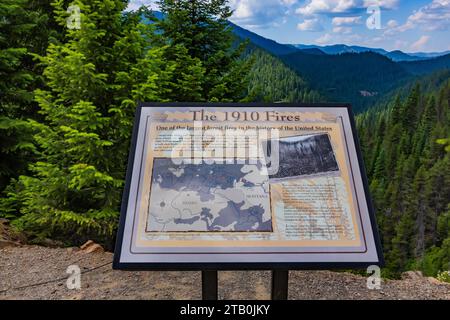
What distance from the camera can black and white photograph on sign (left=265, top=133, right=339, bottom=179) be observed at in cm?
254

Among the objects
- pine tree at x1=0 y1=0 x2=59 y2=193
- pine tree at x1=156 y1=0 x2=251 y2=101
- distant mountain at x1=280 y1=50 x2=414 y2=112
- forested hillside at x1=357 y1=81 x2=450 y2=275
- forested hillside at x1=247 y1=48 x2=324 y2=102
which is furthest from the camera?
distant mountain at x1=280 y1=50 x2=414 y2=112

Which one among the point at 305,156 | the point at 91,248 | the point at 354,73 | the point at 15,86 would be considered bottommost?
the point at 91,248

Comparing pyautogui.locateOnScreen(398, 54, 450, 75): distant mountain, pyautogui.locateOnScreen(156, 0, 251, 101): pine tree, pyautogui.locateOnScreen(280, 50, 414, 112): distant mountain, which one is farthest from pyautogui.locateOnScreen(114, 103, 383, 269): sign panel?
pyautogui.locateOnScreen(398, 54, 450, 75): distant mountain

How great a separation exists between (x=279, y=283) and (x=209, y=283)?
0.51 m

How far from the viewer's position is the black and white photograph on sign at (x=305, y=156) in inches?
100.0

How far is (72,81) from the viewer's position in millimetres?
5367

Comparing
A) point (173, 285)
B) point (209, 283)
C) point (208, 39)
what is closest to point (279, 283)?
point (209, 283)

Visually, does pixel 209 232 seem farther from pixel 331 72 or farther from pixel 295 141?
pixel 331 72

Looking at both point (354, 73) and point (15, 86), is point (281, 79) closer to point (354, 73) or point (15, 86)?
point (15, 86)

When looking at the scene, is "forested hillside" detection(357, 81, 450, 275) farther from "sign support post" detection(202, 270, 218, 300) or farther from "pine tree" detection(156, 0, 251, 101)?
"sign support post" detection(202, 270, 218, 300)

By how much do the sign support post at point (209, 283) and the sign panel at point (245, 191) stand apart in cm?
37

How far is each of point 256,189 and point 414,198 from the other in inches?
2080

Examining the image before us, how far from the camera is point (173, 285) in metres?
4.32

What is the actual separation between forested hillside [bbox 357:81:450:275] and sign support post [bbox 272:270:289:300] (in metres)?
35.2
